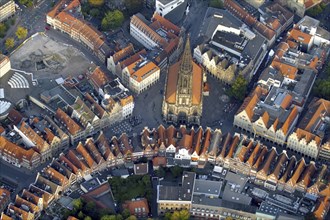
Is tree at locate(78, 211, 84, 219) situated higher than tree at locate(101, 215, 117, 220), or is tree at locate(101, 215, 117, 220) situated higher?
tree at locate(101, 215, 117, 220)

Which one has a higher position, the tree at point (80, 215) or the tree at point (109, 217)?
the tree at point (109, 217)

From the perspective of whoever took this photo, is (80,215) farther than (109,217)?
Yes

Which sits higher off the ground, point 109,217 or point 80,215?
point 109,217

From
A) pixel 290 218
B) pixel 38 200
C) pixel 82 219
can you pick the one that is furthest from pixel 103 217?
pixel 290 218

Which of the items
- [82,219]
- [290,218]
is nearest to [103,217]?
[82,219]

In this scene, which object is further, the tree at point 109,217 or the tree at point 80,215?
the tree at point 80,215

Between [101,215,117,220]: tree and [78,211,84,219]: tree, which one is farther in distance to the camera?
[78,211,84,219]: tree

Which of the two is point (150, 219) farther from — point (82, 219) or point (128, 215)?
point (82, 219)

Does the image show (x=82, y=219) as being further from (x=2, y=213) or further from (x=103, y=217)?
(x=2, y=213)
